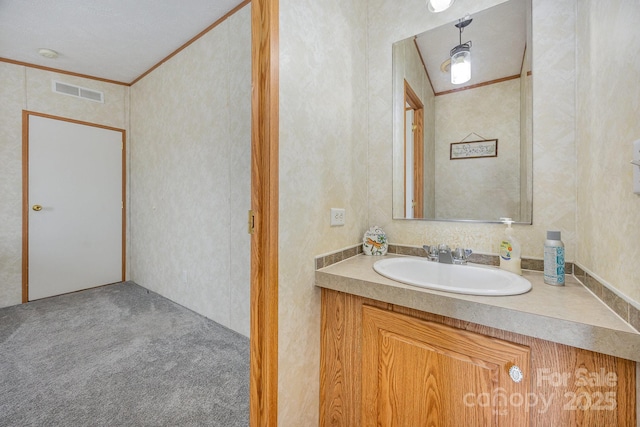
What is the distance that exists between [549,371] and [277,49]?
1.32 meters

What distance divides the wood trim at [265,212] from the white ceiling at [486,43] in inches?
35.1

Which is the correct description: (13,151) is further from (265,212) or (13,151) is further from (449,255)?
(449,255)

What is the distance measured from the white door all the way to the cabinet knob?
13.6 feet

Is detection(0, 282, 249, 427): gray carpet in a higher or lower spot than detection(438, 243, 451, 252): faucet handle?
lower

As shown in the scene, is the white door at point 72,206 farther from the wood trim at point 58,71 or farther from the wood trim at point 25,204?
the wood trim at point 58,71

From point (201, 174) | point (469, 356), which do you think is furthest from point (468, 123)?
point (201, 174)

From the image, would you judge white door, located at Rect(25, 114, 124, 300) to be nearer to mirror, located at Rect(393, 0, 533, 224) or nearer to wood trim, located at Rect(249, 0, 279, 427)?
wood trim, located at Rect(249, 0, 279, 427)

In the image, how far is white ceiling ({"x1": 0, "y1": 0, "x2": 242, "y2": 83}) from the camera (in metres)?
2.05

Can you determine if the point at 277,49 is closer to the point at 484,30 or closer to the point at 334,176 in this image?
the point at 334,176

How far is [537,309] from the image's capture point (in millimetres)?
724

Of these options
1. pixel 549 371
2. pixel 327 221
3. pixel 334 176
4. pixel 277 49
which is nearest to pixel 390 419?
pixel 549 371

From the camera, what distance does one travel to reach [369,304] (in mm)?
1021

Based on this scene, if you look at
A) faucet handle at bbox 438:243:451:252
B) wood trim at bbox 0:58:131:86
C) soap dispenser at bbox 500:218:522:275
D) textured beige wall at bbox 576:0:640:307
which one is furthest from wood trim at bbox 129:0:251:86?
soap dispenser at bbox 500:218:522:275

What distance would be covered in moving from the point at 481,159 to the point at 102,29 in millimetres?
3239
